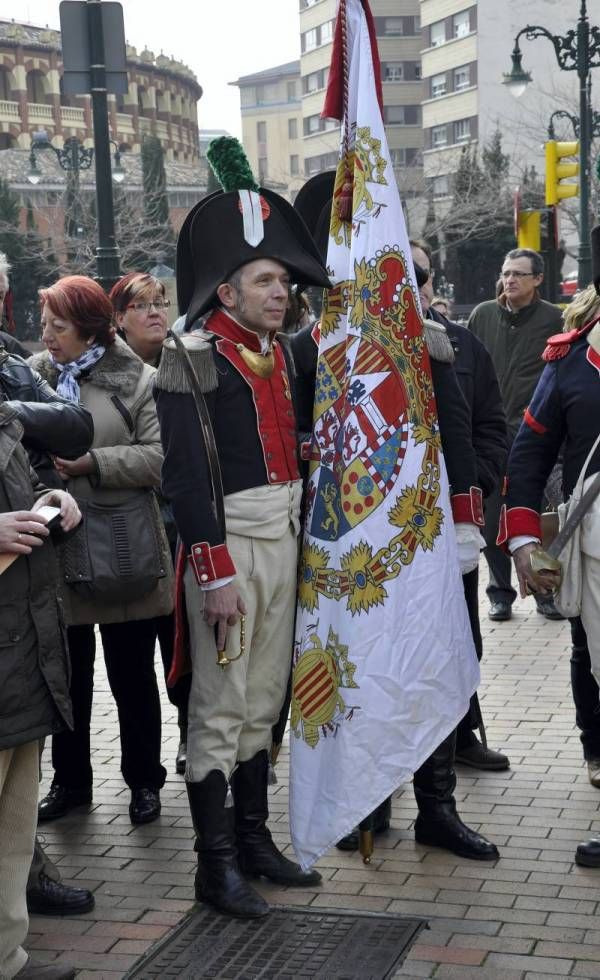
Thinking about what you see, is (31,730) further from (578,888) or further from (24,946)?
(578,888)

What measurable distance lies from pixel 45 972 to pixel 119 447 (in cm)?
203

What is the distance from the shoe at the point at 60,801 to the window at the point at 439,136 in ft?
263

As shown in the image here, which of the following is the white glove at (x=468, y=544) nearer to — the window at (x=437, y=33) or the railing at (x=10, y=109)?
the window at (x=437, y=33)

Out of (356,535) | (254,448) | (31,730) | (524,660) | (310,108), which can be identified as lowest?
(524,660)

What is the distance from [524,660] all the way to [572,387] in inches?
136

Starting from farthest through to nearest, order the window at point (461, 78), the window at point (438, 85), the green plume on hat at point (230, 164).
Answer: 1. the window at point (438, 85)
2. the window at point (461, 78)
3. the green plume on hat at point (230, 164)

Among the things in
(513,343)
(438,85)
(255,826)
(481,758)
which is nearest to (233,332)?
(255,826)

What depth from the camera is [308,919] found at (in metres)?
4.55

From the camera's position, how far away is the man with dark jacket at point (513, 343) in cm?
917

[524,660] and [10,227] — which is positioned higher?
[10,227]

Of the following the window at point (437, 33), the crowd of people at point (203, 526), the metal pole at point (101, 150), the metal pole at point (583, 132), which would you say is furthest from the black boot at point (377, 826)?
the window at point (437, 33)

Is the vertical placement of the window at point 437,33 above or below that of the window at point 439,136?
above

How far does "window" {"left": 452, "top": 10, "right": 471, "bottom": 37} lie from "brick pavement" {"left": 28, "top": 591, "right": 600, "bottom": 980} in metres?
78.2

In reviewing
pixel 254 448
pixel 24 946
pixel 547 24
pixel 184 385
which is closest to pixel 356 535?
pixel 254 448
